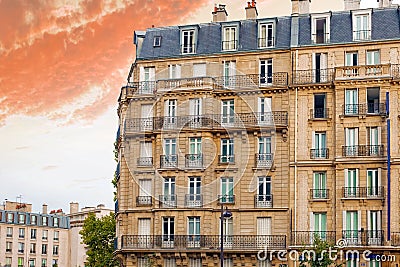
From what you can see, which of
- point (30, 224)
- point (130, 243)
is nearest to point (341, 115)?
point (130, 243)

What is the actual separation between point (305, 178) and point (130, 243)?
36.7ft

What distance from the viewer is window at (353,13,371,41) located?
1975 inches

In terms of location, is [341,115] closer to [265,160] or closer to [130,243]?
[265,160]

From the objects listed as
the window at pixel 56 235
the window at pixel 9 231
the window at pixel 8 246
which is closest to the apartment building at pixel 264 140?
the window at pixel 9 231

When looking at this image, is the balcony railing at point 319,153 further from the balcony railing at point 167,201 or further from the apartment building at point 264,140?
the balcony railing at point 167,201

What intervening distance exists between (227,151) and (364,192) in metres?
8.50

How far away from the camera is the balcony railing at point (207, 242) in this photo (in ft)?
162

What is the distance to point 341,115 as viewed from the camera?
161 ft

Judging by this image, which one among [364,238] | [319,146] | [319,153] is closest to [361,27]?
[319,146]

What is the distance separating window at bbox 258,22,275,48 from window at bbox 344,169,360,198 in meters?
9.22

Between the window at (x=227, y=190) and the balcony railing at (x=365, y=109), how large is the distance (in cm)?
789

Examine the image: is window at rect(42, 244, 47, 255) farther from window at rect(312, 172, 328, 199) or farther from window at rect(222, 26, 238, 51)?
window at rect(312, 172, 328, 199)

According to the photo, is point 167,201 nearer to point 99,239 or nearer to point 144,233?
point 144,233

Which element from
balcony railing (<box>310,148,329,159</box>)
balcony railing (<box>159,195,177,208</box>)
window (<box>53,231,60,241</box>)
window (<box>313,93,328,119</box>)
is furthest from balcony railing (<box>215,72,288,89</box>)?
→ window (<box>53,231,60,241</box>)
